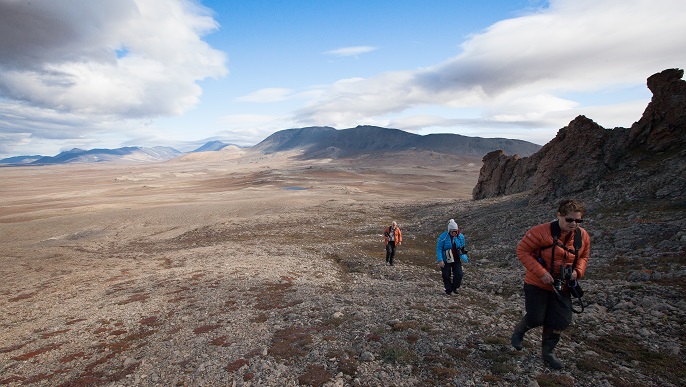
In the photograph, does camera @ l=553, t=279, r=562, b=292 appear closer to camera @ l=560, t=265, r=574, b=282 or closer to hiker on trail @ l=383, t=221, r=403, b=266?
camera @ l=560, t=265, r=574, b=282

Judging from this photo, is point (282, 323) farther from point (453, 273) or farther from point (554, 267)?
point (554, 267)

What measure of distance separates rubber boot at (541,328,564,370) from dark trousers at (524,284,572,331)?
15cm

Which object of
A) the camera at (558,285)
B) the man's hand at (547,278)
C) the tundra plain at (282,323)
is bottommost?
the tundra plain at (282,323)

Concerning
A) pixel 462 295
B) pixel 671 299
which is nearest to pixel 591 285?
pixel 671 299

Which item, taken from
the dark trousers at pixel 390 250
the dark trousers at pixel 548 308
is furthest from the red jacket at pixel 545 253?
the dark trousers at pixel 390 250

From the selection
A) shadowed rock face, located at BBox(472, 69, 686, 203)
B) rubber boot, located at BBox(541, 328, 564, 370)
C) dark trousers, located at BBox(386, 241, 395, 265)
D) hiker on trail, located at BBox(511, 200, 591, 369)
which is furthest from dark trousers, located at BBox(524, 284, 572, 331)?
shadowed rock face, located at BBox(472, 69, 686, 203)

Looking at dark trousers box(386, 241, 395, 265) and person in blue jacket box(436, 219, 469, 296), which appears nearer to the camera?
person in blue jacket box(436, 219, 469, 296)

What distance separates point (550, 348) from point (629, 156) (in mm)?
27033

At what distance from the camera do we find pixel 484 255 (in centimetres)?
2086

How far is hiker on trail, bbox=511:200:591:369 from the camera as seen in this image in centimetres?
649

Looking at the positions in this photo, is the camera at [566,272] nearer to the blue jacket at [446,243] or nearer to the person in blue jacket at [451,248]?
the person in blue jacket at [451,248]

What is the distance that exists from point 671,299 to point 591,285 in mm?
2314

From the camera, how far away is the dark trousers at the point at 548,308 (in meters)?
6.86

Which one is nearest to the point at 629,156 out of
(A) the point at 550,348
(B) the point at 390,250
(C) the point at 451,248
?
(B) the point at 390,250
